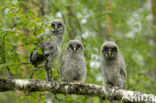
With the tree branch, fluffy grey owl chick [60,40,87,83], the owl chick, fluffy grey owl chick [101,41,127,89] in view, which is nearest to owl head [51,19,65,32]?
the owl chick

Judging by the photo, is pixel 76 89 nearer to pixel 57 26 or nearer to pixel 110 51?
pixel 110 51

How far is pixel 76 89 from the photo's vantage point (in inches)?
164

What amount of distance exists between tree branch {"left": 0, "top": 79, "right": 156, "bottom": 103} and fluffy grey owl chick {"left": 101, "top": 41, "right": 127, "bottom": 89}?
3.56 feet

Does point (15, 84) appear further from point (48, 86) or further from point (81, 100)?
point (81, 100)

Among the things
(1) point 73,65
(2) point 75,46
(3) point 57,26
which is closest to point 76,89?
Answer: (1) point 73,65

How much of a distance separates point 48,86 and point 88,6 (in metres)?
5.10

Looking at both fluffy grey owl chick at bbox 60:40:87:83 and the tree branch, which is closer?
the tree branch

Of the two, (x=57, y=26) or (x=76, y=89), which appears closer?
(x=76, y=89)

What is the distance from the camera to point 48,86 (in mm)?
4094

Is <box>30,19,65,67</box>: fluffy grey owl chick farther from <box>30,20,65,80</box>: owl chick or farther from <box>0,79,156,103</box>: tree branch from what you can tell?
<box>0,79,156,103</box>: tree branch

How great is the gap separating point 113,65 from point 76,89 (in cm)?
137

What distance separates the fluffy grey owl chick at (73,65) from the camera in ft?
16.7

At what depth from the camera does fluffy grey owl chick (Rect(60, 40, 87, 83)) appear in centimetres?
508

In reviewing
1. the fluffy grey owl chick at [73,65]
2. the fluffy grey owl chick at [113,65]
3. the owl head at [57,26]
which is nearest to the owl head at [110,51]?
the fluffy grey owl chick at [113,65]
